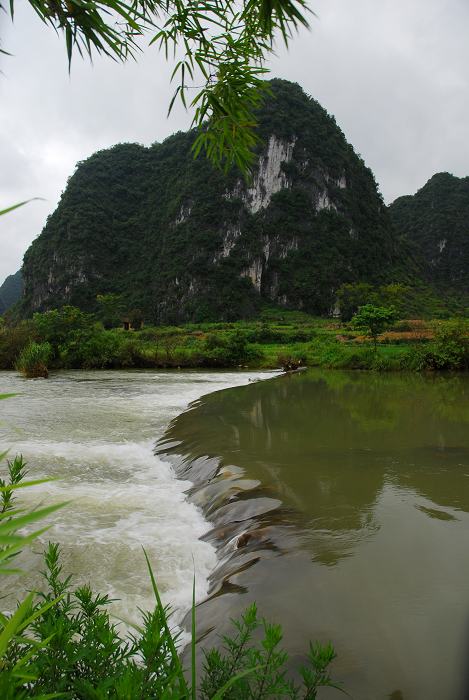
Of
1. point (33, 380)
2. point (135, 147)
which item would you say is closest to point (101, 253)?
point (135, 147)

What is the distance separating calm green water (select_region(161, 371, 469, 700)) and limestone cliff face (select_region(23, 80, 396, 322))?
59.4 m

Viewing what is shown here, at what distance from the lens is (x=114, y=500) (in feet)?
15.4

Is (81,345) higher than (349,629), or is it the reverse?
(81,345)

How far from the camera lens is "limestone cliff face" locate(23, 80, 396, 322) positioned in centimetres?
7225

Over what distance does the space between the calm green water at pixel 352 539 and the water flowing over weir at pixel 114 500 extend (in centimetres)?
26

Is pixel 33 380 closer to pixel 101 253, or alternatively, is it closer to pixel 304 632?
pixel 304 632

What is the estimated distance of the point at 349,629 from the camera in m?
2.20

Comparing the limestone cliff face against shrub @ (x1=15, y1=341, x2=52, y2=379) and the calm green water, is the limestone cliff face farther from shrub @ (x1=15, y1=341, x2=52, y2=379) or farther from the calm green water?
the calm green water

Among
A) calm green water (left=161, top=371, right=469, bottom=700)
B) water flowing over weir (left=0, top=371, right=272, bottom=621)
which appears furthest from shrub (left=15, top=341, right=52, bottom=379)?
calm green water (left=161, top=371, right=469, bottom=700)

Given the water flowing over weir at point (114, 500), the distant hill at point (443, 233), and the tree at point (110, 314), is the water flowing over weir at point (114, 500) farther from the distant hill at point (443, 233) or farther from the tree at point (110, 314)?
the distant hill at point (443, 233)

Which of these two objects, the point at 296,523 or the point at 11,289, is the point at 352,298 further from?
the point at 11,289

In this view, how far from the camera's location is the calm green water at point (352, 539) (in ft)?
6.73

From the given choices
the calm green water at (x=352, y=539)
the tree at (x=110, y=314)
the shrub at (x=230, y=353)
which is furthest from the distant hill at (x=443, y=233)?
the calm green water at (x=352, y=539)

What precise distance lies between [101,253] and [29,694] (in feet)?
287
